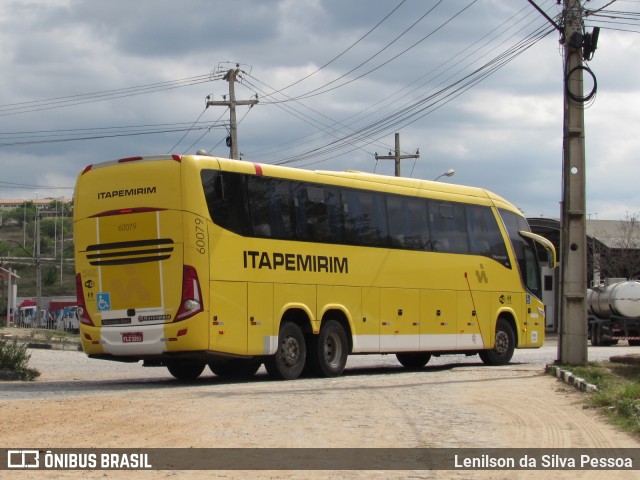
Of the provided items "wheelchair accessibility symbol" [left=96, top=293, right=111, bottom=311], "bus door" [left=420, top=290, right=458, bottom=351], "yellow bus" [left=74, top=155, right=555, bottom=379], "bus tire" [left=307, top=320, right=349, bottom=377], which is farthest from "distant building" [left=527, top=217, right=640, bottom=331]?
"wheelchair accessibility symbol" [left=96, top=293, right=111, bottom=311]

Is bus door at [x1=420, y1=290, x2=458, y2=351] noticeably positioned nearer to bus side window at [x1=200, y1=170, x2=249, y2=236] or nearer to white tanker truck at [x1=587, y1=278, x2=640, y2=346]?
bus side window at [x1=200, y1=170, x2=249, y2=236]

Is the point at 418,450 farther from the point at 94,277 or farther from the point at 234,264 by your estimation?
the point at 94,277

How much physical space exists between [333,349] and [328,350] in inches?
8.3

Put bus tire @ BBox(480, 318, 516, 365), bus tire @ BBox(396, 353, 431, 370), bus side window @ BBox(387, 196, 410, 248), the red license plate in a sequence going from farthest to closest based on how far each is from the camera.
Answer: bus tire @ BBox(396, 353, 431, 370) → bus tire @ BBox(480, 318, 516, 365) → bus side window @ BBox(387, 196, 410, 248) → the red license plate

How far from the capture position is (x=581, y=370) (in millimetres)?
18375

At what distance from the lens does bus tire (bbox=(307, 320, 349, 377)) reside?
734 inches

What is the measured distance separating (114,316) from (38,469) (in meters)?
8.59

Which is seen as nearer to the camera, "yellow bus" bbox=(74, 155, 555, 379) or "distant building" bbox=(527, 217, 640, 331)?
"yellow bus" bbox=(74, 155, 555, 379)

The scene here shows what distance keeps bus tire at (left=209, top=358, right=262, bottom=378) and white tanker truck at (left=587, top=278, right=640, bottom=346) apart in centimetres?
2245

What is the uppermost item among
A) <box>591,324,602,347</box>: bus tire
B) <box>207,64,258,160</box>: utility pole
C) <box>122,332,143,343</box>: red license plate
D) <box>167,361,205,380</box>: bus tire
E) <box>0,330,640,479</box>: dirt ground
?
<box>207,64,258,160</box>: utility pole

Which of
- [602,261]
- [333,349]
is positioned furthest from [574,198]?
[602,261]

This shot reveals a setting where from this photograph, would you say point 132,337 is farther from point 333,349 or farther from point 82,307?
point 333,349

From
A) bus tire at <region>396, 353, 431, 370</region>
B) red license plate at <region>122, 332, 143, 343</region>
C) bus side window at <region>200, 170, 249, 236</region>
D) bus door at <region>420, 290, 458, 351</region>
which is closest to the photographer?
red license plate at <region>122, 332, 143, 343</region>

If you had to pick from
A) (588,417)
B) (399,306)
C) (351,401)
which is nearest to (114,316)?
(351,401)
